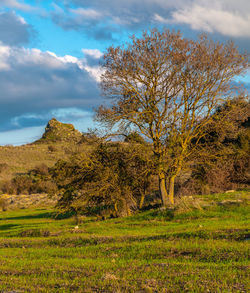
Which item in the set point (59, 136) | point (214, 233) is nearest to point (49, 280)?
point (214, 233)

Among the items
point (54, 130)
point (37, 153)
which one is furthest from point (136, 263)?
point (54, 130)

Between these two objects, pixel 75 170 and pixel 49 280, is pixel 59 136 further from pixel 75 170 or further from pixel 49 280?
pixel 49 280

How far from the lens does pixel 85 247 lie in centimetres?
1355

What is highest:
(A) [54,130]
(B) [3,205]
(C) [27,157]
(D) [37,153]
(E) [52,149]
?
(A) [54,130]

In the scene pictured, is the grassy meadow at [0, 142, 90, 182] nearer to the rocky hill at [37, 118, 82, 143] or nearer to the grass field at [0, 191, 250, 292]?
the rocky hill at [37, 118, 82, 143]

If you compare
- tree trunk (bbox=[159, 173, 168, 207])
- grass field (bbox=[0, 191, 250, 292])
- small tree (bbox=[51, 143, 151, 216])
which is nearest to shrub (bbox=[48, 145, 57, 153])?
small tree (bbox=[51, 143, 151, 216])

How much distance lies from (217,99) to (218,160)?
390 cm

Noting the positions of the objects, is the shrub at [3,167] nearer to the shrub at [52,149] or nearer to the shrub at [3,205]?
the shrub at [52,149]

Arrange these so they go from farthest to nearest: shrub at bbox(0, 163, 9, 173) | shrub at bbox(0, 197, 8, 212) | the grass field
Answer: shrub at bbox(0, 163, 9, 173) → shrub at bbox(0, 197, 8, 212) → the grass field

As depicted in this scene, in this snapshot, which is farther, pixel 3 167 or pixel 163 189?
pixel 3 167

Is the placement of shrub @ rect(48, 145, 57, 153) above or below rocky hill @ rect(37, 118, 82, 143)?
below

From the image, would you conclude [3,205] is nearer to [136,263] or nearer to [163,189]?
[163,189]

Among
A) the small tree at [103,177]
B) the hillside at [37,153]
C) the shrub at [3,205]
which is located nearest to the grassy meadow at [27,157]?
the hillside at [37,153]

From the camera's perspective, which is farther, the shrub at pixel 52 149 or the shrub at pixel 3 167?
the shrub at pixel 52 149
